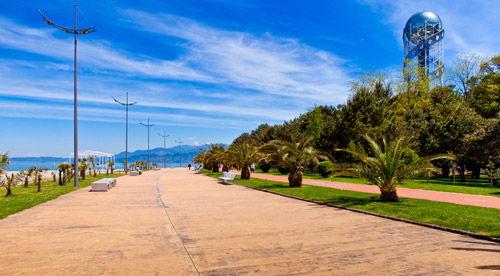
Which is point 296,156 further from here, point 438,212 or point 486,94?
point 486,94

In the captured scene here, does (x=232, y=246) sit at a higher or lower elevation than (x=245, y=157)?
lower

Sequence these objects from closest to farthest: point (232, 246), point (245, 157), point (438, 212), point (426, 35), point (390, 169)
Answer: point (232, 246)
point (438, 212)
point (390, 169)
point (245, 157)
point (426, 35)

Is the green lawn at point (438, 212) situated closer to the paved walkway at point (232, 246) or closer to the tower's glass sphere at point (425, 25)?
the paved walkway at point (232, 246)

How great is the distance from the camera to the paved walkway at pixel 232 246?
16.7 ft

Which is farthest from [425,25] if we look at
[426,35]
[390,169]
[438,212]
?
[438,212]

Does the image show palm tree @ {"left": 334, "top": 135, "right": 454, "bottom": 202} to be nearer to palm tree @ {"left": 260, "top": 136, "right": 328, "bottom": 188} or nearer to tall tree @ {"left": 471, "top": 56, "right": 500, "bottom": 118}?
palm tree @ {"left": 260, "top": 136, "right": 328, "bottom": 188}

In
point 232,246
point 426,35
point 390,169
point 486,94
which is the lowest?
point 232,246

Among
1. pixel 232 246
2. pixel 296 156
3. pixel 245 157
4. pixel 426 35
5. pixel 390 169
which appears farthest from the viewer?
pixel 426 35

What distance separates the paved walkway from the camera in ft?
16.7

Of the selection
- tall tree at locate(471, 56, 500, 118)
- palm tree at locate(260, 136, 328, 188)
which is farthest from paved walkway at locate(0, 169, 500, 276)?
tall tree at locate(471, 56, 500, 118)

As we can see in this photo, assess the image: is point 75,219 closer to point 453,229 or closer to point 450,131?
point 453,229

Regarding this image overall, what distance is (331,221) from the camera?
8922 millimetres

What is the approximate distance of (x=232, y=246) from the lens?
20.9 feet

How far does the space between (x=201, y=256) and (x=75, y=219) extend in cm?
541
